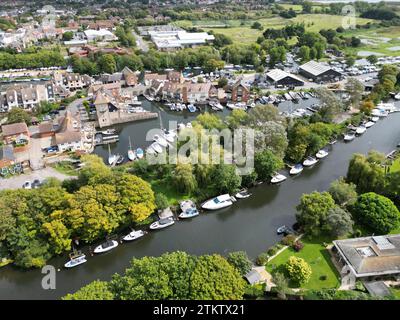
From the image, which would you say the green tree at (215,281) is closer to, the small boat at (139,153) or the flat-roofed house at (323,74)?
the small boat at (139,153)

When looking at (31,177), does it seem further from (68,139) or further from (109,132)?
(109,132)

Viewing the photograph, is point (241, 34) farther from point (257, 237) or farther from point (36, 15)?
point (257, 237)

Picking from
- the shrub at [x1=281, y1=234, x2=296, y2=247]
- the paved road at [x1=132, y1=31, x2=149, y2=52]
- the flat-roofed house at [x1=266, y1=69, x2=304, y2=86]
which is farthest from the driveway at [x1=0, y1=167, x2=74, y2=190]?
the paved road at [x1=132, y1=31, x2=149, y2=52]

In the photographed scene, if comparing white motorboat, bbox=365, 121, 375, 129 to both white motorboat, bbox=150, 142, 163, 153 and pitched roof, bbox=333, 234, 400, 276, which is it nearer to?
pitched roof, bbox=333, 234, 400, 276

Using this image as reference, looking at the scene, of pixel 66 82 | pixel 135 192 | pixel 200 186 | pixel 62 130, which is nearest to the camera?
pixel 135 192
